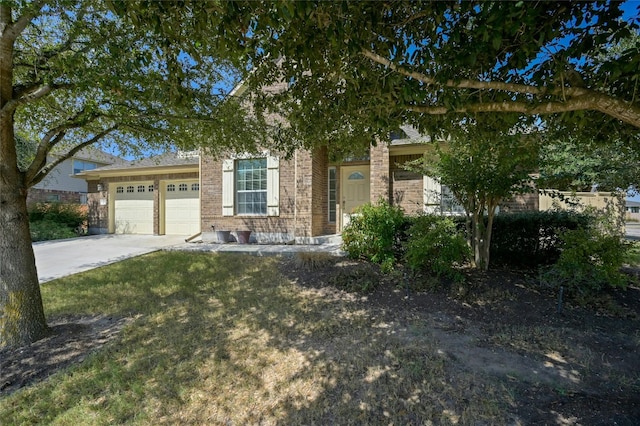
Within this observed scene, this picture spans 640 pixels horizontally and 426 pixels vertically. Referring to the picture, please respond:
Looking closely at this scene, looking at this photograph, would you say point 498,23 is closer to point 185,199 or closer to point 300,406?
point 300,406

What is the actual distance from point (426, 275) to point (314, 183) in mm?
5117

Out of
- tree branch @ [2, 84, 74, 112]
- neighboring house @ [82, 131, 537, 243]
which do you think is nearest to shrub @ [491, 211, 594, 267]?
neighboring house @ [82, 131, 537, 243]

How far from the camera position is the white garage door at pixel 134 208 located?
1255cm

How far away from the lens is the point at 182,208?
12062 mm

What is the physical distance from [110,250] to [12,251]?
20.0 ft

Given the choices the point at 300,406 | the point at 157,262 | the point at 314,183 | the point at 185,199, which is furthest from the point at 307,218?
the point at 300,406

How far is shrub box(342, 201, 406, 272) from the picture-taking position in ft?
19.5

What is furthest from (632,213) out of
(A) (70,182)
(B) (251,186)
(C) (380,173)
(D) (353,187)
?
(A) (70,182)

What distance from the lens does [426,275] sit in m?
5.22

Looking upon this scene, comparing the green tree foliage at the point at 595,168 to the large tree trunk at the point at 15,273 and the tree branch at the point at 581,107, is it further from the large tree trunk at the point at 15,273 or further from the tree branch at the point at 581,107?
the large tree trunk at the point at 15,273

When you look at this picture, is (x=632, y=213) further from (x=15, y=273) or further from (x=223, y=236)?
(x=15, y=273)

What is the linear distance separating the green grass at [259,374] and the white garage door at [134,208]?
8482 millimetres

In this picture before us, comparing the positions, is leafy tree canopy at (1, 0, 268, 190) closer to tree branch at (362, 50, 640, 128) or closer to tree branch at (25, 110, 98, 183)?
tree branch at (25, 110, 98, 183)

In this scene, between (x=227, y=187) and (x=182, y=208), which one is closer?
(x=227, y=187)
